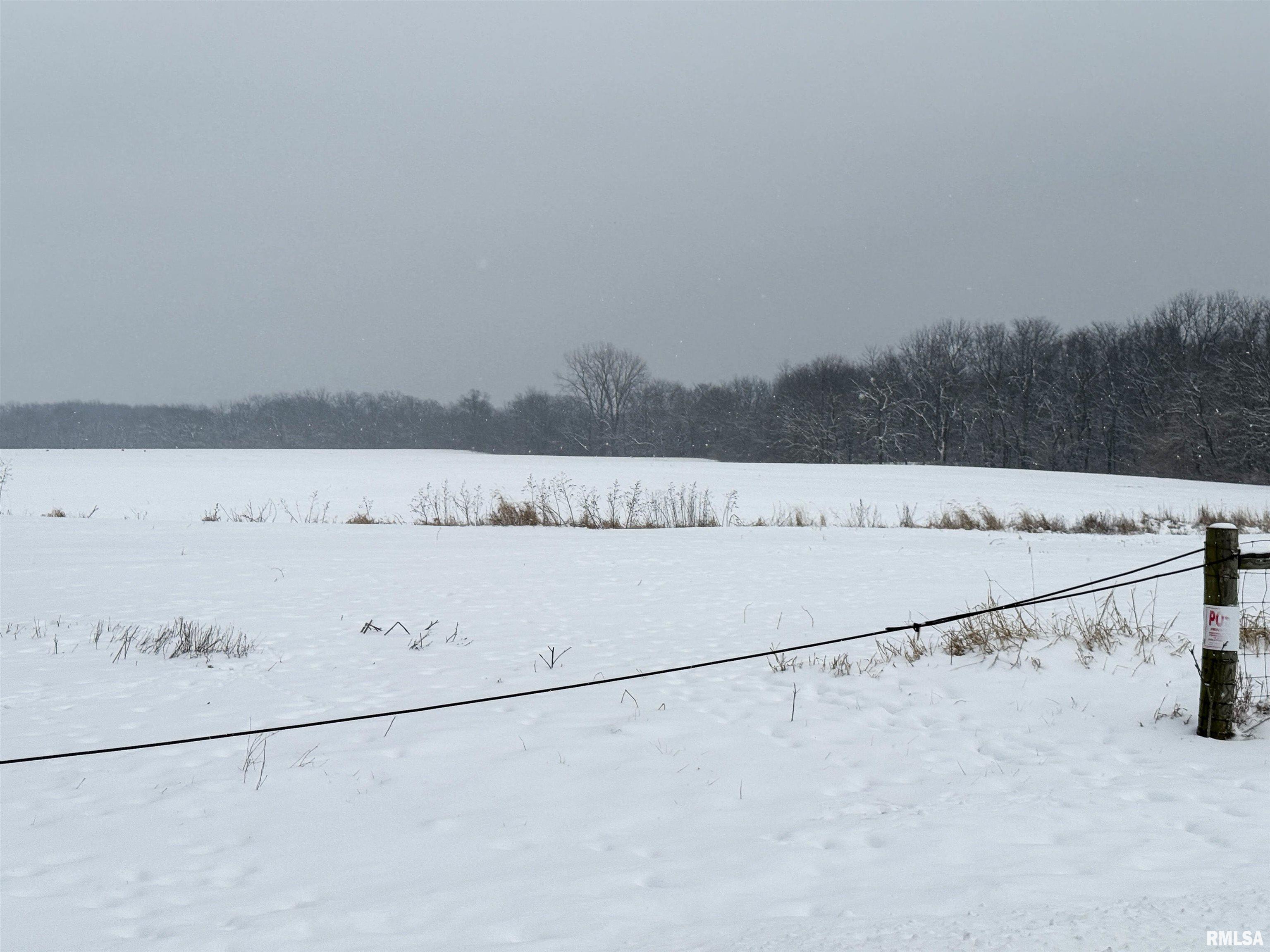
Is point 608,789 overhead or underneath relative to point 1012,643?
underneath

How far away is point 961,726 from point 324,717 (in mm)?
4045

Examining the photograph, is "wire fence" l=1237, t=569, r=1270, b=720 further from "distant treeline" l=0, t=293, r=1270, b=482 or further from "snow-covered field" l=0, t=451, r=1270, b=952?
"distant treeline" l=0, t=293, r=1270, b=482

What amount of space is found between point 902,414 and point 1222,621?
219 feet

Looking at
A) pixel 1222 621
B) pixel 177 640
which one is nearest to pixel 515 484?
pixel 177 640

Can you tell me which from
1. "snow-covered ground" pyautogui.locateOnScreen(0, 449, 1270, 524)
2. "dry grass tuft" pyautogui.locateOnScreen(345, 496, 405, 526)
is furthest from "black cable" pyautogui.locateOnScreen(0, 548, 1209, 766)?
"snow-covered ground" pyautogui.locateOnScreen(0, 449, 1270, 524)

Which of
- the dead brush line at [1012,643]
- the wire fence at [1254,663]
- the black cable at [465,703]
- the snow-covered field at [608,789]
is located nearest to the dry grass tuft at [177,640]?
the snow-covered field at [608,789]

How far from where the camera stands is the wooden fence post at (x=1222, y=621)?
4.17m

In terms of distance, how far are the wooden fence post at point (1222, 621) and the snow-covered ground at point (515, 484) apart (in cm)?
1750

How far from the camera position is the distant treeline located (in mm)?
51938

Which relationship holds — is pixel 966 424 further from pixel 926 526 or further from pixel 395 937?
pixel 395 937

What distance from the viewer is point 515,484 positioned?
3341 centimetres

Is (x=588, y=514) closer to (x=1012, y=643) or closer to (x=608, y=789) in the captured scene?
(x=1012, y=643)

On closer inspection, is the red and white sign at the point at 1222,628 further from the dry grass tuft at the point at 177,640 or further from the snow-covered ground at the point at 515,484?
the snow-covered ground at the point at 515,484

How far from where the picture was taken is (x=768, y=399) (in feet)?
274
